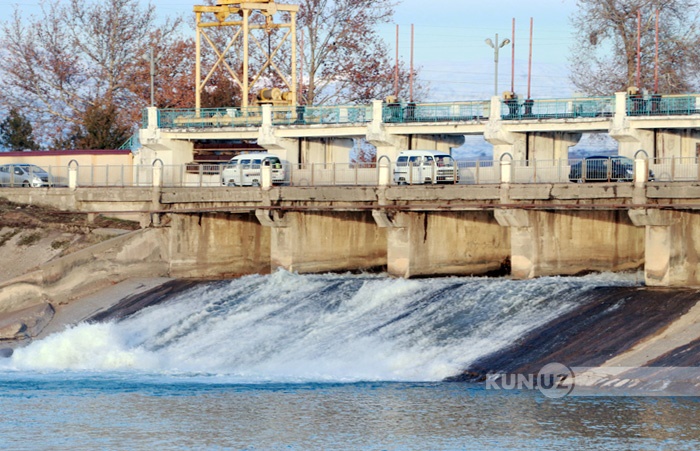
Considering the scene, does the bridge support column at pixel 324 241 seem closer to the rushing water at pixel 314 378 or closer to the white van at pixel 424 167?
the rushing water at pixel 314 378

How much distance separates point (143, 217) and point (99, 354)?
39.6ft

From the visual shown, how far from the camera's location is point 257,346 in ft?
141

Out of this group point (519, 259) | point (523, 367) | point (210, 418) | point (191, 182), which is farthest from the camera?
point (191, 182)

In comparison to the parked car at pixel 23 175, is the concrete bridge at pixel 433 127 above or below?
above

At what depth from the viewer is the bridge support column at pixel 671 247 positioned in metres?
42.8

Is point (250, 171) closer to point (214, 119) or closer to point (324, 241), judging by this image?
point (324, 241)

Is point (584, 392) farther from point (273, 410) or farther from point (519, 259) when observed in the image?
point (519, 259)

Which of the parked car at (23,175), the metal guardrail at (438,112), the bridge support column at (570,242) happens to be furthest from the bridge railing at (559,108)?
the parked car at (23,175)

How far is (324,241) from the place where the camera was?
54375 mm

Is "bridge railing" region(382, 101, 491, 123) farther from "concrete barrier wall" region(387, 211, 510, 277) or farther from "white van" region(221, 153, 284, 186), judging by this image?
"concrete barrier wall" region(387, 211, 510, 277)

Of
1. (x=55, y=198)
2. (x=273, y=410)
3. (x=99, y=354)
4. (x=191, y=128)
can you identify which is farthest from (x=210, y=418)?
(x=191, y=128)

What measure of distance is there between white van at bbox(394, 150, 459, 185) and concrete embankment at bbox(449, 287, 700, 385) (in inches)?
502

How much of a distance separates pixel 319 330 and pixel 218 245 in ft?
43.7

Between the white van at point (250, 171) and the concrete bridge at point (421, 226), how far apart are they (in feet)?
7.22
